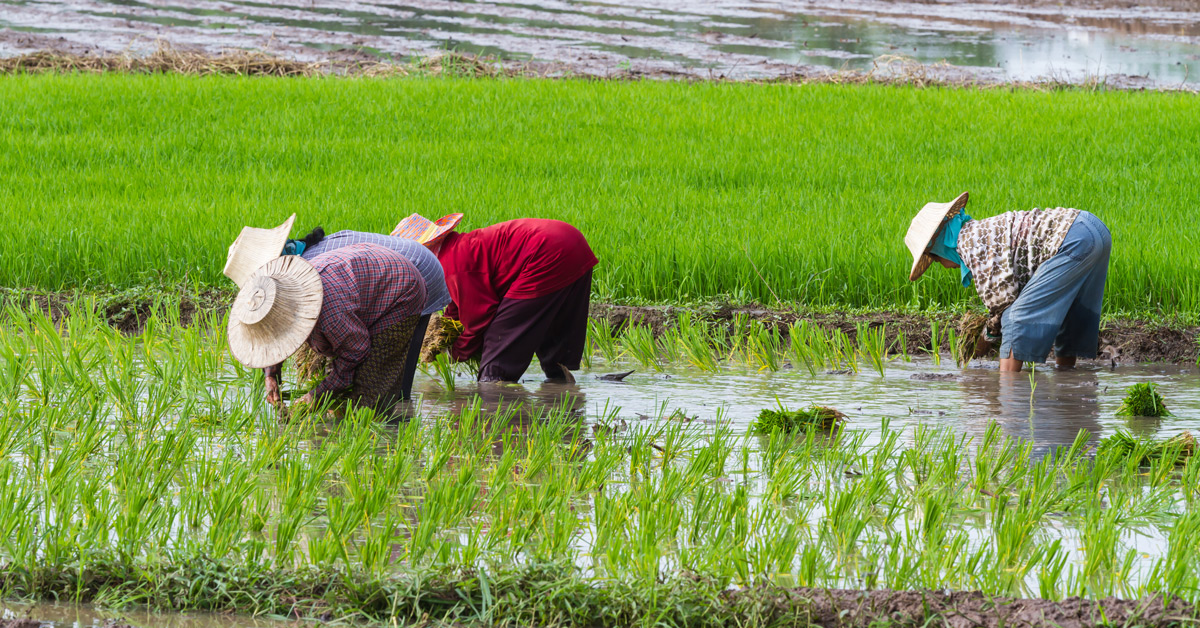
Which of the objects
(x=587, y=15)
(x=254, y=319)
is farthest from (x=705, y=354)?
(x=587, y=15)

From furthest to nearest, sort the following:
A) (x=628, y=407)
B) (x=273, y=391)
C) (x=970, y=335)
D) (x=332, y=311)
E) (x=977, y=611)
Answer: (x=970, y=335) < (x=628, y=407) < (x=273, y=391) < (x=332, y=311) < (x=977, y=611)

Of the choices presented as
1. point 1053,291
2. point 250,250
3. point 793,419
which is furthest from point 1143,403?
point 250,250

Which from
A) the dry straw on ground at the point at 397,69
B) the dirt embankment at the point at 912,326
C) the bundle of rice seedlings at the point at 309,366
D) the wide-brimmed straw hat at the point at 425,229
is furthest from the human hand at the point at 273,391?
the dry straw on ground at the point at 397,69

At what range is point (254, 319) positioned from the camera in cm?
362

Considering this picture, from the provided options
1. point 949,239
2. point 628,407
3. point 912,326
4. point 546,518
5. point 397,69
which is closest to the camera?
point 546,518

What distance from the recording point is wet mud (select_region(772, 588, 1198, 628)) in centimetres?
244

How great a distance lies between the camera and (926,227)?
16.9ft

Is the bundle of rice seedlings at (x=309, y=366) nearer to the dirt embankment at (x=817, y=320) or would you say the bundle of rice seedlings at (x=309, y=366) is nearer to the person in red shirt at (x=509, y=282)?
the person in red shirt at (x=509, y=282)

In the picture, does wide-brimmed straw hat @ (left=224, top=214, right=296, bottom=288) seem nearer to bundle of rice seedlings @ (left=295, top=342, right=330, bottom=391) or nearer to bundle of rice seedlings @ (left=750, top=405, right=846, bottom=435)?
bundle of rice seedlings @ (left=295, top=342, right=330, bottom=391)

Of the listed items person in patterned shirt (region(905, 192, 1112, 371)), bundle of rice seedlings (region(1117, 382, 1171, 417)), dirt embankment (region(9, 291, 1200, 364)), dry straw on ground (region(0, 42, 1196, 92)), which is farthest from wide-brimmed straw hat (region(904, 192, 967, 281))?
dry straw on ground (region(0, 42, 1196, 92))

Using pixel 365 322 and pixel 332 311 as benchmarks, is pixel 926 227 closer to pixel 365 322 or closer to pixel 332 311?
pixel 365 322

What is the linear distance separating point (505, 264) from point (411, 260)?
62 centimetres

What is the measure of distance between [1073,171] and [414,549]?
7.38m

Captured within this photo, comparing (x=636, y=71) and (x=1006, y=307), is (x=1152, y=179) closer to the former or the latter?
(x=1006, y=307)
